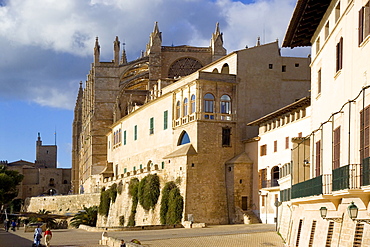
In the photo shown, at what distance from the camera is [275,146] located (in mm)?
36562

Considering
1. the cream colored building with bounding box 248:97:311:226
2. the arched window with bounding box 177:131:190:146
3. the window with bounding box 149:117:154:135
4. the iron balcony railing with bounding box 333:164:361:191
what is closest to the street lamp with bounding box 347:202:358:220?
the iron balcony railing with bounding box 333:164:361:191

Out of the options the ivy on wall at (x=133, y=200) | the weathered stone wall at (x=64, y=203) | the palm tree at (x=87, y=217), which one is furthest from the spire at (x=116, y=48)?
the ivy on wall at (x=133, y=200)

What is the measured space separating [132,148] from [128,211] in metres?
7.18

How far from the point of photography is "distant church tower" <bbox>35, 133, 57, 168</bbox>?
142375mm

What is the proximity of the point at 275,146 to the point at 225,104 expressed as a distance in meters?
5.69

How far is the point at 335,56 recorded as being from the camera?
15562mm

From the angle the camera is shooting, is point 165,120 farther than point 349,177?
Yes

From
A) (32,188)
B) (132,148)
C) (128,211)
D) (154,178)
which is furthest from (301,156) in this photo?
(32,188)

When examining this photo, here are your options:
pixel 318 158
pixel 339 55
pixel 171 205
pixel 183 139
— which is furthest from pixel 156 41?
pixel 339 55

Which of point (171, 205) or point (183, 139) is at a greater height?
point (183, 139)

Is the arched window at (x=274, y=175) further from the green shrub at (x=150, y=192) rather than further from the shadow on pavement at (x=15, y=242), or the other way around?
the shadow on pavement at (x=15, y=242)

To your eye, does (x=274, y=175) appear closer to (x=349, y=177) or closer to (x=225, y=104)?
(x=225, y=104)

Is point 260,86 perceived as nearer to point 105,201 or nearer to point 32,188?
point 105,201

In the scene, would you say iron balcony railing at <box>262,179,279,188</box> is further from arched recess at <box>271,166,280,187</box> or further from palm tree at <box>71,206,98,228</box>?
palm tree at <box>71,206,98,228</box>
